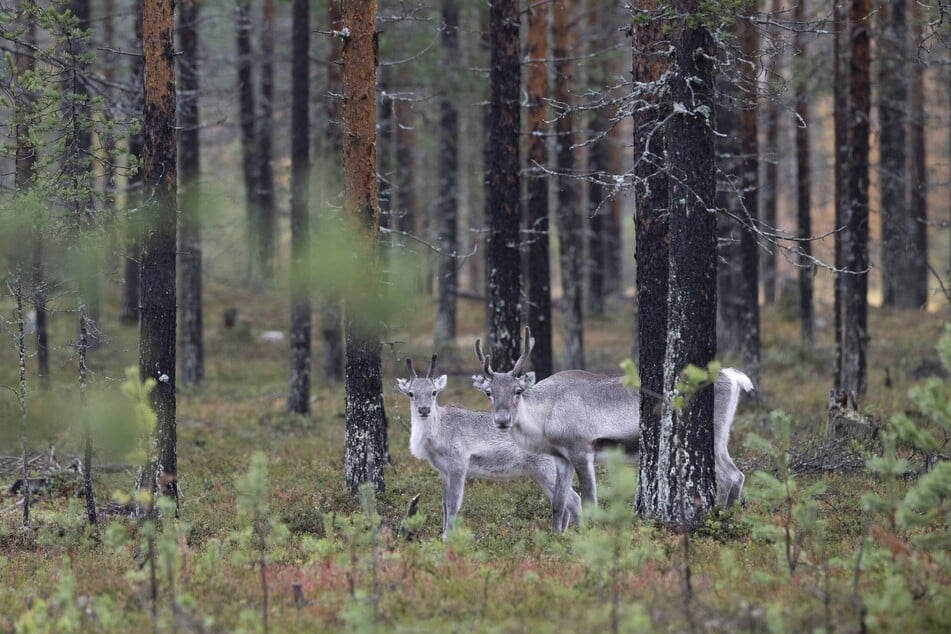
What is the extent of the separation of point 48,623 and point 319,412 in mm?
15159

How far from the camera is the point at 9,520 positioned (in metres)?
13.3

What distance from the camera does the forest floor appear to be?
7.85 metres

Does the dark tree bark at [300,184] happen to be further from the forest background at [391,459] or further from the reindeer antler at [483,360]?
the reindeer antler at [483,360]

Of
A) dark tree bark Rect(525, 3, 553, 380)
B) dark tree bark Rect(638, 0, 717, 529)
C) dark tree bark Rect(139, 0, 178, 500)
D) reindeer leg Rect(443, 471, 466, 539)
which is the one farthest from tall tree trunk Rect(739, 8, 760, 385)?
dark tree bark Rect(139, 0, 178, 500)

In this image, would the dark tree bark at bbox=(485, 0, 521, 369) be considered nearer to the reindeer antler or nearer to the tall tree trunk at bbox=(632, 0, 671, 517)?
the reindeer antler

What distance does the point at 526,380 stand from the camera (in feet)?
43.5

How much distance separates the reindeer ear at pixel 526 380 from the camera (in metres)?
13.2

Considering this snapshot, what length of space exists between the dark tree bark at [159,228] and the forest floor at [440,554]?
2.16ft

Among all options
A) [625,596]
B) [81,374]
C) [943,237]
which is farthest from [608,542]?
[943,237]

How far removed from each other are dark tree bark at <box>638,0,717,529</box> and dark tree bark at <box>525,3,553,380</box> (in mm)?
8708

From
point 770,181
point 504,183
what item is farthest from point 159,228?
point 770,181

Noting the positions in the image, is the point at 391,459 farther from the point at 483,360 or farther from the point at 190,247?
the point at 190,247

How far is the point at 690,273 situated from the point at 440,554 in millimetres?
4023

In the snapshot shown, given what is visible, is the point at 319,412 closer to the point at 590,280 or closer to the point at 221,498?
the point at 221,498
